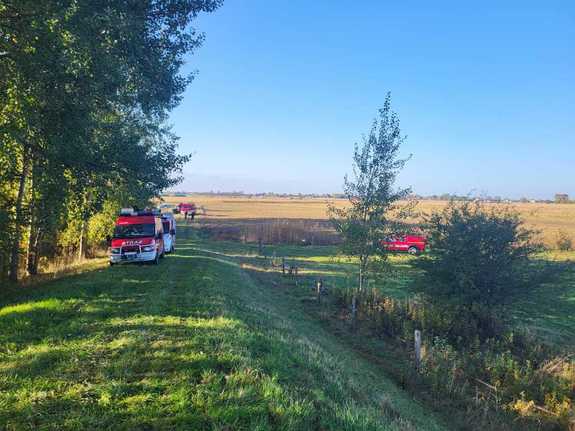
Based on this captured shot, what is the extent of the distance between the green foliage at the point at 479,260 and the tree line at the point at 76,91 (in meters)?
11.4

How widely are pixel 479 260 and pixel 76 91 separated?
46.5 ft

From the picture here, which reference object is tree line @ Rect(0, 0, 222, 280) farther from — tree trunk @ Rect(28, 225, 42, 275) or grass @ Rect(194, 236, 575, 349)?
grass @ Rect(194, 236, 575, 349)

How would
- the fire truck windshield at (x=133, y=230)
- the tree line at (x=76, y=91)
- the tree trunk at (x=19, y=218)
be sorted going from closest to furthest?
the tree line at (x=76, y=91) → the tree trunk at (x=19, y=218) → the fire truck windshield at (x=133, y=230)

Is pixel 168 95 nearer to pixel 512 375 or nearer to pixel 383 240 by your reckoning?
pixel 383 240

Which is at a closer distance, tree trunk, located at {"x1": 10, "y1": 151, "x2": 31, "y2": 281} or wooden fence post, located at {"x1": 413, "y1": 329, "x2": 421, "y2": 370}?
wooden fence post, located at {"x1": 413, "y1": 329, "x2": 421, "y2": 370}

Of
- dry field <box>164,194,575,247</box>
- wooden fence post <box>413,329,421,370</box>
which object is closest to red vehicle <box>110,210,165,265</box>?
dry field <box>164,194,575,247</box>

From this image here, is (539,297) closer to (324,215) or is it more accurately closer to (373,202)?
(373,202)

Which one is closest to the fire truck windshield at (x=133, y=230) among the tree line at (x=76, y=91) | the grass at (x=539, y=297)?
the tree line at (x=76, y=91)

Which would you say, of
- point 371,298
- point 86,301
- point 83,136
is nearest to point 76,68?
point 83,136

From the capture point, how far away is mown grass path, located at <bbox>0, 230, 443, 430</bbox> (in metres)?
4.03

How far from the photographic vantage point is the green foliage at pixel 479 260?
12539 millimetres

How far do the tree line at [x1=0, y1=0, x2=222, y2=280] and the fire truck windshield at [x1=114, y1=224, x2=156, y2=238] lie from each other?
285cm

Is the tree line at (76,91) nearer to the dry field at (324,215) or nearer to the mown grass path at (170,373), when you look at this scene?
the mown grass path at (170,373)

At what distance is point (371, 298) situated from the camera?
50.1ft
